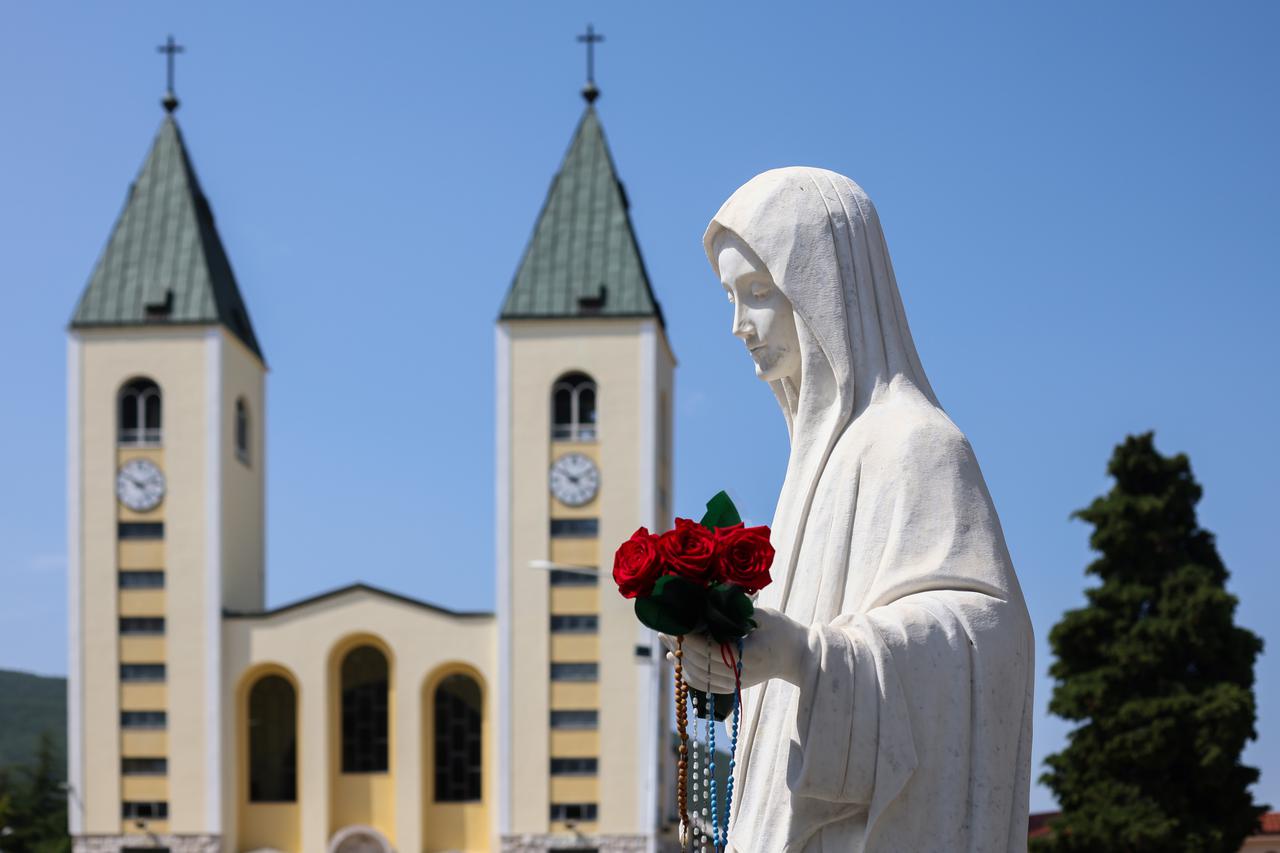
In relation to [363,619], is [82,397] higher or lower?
higher

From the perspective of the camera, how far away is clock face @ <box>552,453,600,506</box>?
54.8 m

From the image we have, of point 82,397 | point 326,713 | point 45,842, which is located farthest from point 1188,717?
point 45,842

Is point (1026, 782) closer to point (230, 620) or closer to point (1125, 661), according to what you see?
point (1125, 661)

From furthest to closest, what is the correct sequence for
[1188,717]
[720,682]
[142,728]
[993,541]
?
[142,728]
[1188,717]
[993,541]
[720,682]

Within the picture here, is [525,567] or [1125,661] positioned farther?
[525,567]

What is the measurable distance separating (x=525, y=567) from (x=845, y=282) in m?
50.7

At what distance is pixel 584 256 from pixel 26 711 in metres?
54.4

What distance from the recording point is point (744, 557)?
3.50m

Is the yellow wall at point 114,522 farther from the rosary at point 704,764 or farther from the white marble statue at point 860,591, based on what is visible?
the white marble statue at point 860,591

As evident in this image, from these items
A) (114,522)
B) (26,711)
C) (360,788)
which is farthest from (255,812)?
(26,711)

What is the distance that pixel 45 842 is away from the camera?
60375 millimetres

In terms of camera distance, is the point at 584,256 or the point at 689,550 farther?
the point at 584,256

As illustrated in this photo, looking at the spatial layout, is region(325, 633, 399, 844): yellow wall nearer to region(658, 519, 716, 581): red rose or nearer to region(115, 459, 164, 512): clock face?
region(115, 459, 164, 512): clock face

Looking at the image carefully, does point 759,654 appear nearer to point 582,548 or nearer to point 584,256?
point 582,548
